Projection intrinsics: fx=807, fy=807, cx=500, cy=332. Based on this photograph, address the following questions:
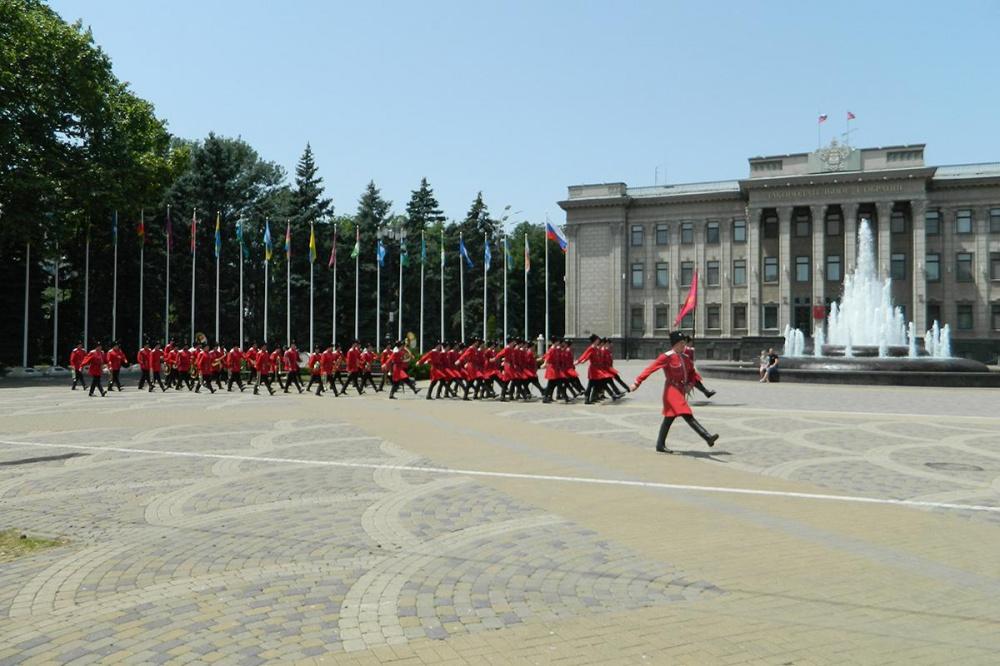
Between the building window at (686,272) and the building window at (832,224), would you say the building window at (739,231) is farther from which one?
the building window at (832,224)

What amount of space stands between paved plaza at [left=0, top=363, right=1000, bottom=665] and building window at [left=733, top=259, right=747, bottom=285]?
2411 inches

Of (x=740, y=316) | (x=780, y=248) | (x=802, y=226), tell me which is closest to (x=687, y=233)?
(x=780, y=248)

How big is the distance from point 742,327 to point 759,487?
6661 centimetres

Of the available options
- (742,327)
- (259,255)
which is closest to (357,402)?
(259,255)

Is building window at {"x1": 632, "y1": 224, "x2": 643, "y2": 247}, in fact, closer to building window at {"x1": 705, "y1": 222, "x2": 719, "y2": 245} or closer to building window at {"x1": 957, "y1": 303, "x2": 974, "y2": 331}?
building window at {"x1": 705, "y1": 222, "x2": 719, "y2": 245}

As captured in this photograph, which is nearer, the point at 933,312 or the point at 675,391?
the point at 675,391

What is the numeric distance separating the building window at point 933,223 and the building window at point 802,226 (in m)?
9.44

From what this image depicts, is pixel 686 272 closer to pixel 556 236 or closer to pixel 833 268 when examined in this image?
pixel 833 268

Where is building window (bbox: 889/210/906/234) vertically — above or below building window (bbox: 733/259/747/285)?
above

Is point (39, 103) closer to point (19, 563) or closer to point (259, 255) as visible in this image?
point (259, 255)

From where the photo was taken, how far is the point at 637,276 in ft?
254

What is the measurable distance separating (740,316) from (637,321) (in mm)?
9529

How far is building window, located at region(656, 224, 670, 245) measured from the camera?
251ft

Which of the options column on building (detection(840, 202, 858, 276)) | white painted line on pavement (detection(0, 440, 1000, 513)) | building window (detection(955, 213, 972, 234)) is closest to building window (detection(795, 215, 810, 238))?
column on building (detection(840, 202, 858, 276))
